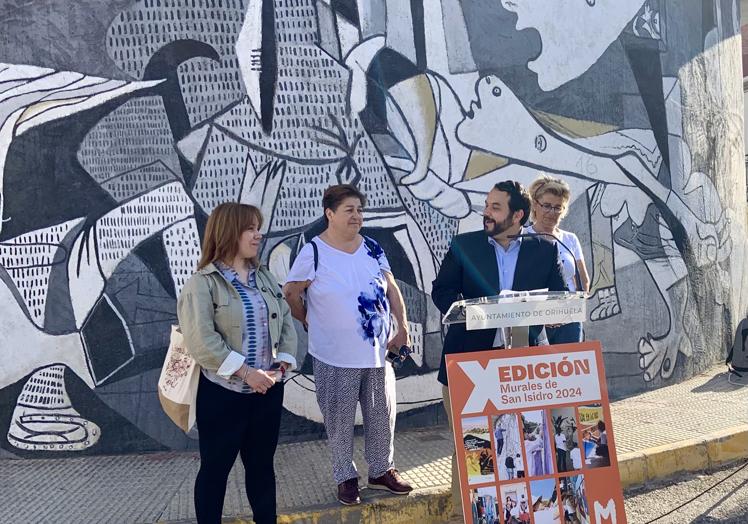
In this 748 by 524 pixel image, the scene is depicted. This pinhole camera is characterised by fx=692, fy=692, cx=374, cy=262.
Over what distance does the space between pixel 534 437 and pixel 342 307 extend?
4.20ft

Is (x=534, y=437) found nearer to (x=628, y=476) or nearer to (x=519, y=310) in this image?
(x=519, y=310)

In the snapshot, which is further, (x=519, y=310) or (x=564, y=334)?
(x=564, y=334)

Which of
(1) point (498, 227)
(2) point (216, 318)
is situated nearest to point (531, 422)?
(1) point (498, 227)

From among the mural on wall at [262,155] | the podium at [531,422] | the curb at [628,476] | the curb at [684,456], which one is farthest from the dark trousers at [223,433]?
the curb at [684,456]

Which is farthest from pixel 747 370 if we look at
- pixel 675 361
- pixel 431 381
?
pixel 431 381

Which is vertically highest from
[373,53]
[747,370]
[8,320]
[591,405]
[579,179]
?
[373,53]

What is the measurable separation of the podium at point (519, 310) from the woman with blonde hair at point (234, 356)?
36.4 inches

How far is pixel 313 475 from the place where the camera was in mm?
4609

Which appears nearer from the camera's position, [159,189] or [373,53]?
[159,189]

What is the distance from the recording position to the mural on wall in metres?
5.19

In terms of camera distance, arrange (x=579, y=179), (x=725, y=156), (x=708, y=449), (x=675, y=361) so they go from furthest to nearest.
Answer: (x=725, y=156)
(x=675, y=361)
(x=579, y=179)
(x=708, y=449)

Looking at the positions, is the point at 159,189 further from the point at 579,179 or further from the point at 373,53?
the point at 579,179

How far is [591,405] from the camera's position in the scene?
3.13 meters

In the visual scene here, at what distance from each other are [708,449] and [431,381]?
215cm
